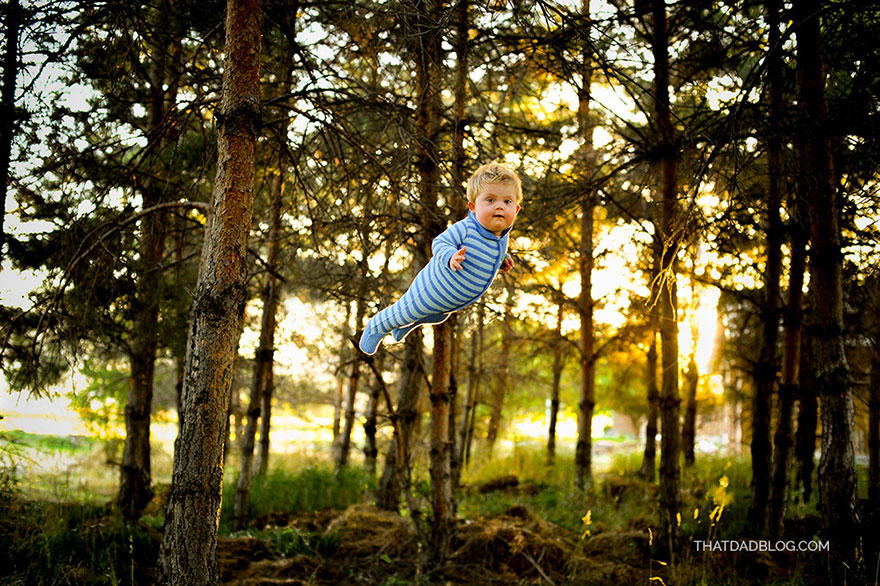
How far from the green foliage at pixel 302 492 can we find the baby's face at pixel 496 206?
8737mm

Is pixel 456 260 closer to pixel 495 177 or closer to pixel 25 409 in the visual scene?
pixel 495 177

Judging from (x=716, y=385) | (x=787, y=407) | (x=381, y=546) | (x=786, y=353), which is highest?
(x=786, y=353)

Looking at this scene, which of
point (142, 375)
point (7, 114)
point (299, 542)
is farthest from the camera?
point (142, 375)

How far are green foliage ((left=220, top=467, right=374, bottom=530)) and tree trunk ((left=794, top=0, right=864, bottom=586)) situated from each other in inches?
324

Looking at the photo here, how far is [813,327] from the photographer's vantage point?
5.91 m

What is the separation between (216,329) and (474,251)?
205 centimetres

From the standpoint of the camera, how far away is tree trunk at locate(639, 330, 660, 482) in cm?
1258

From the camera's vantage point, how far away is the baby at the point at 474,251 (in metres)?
3.06

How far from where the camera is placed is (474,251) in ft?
10.1

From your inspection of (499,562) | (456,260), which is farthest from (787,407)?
(456,260)

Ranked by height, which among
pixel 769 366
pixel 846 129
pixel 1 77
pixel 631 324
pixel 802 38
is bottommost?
pixel 769 366

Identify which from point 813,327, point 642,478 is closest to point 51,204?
point 813,327

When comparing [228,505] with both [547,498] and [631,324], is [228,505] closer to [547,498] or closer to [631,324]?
[547,498]

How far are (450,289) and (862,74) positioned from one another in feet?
19.4
